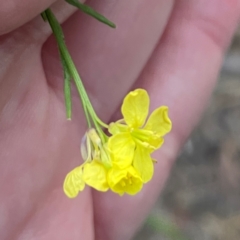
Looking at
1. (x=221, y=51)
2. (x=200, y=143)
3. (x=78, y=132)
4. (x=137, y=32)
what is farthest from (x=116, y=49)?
(x=200, y=143)

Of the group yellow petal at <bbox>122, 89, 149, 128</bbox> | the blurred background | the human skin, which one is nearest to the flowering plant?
yellow petal at <bbox>122, 89, 149, 128</bbox>

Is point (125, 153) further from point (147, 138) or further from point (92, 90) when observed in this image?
point (92, 90)

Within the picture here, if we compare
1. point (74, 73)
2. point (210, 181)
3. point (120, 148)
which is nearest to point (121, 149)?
point (120, 148)

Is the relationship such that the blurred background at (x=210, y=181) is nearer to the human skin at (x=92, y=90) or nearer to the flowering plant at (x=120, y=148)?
the human skin at (x=92, y=90)

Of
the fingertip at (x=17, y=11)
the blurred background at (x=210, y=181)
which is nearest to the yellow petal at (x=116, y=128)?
the fingertip at (x=17, y=11)

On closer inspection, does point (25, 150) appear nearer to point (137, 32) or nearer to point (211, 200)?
point (137, 32)

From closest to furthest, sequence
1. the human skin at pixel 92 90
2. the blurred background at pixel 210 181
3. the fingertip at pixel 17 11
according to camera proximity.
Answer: the fingertip at pixel 17 11
the human skin at pixel 92 90
the blurred background at pixel 210 181
